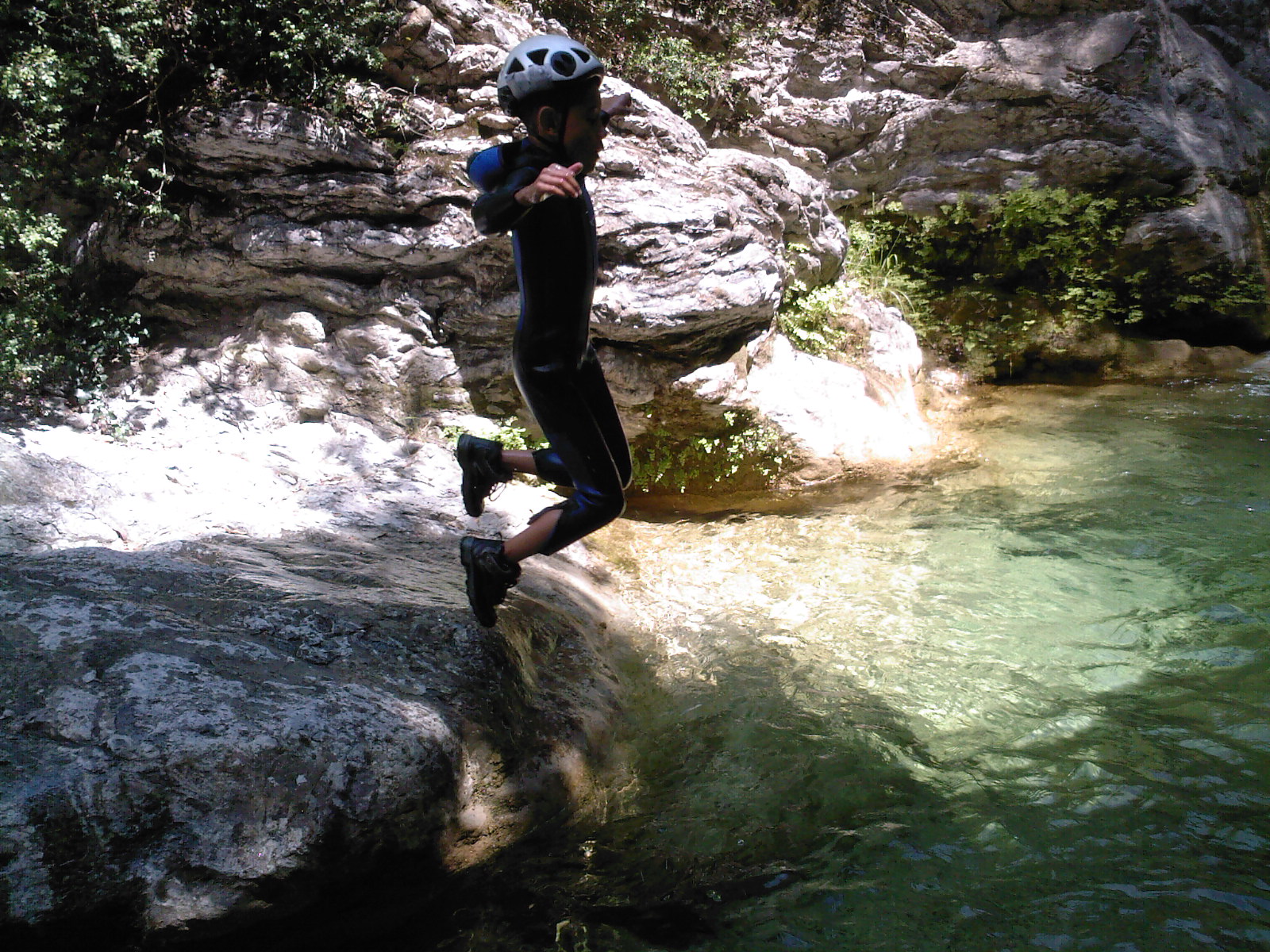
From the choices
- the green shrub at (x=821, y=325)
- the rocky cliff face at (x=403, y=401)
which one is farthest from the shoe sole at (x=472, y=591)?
the green shrub at (x=821, y=325)

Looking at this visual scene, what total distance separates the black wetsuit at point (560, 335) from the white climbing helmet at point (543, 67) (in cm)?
18

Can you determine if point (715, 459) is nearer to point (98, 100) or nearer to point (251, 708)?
point (251, 708)

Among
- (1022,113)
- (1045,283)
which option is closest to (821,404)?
(1045,283)

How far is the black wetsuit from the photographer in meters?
2.60

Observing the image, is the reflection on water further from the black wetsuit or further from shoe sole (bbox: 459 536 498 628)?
the black wetsuit

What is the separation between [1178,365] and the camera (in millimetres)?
8086

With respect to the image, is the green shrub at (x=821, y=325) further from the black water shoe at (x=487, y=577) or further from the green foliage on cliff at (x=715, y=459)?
the black water shoe at (x=487, y=577)

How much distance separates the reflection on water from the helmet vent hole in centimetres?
239

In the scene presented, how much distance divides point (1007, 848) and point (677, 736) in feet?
3.85

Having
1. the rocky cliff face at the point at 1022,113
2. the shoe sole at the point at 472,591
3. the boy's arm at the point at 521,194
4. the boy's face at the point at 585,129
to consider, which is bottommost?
the shoe sole at the point at 472,591

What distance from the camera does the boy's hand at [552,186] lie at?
2334 mm

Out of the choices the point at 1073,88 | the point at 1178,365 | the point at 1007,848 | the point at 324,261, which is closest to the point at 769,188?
the point at 324,261

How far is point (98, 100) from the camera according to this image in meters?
4.93

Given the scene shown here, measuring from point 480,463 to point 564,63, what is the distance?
1.50m
